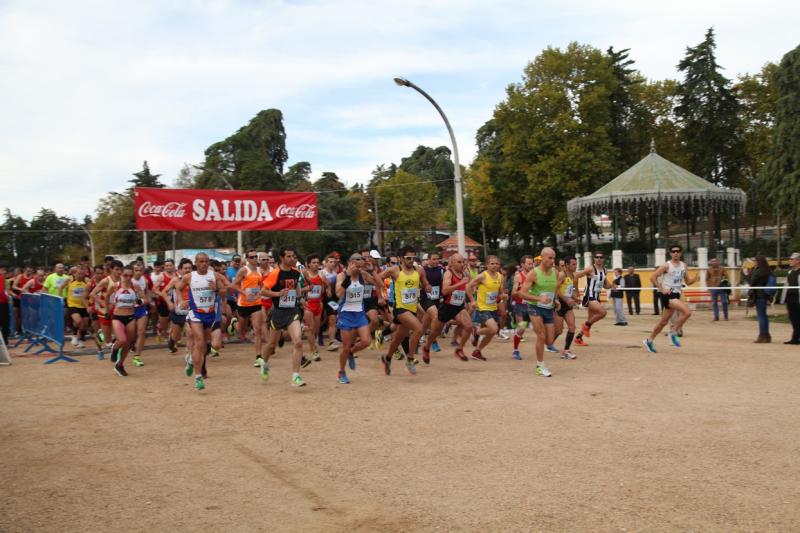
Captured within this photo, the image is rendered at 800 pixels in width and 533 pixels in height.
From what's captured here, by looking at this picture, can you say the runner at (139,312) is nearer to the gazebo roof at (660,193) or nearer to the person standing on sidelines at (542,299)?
the person standing on sidelines at (542,299)

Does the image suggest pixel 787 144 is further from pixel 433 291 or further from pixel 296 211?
pixel 433 291

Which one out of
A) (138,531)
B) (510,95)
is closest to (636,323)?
(138,531)

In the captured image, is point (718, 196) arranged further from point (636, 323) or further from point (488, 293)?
point (488, 293)

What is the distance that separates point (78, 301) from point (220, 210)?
21.2 ft

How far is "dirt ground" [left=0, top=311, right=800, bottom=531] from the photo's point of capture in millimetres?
4922

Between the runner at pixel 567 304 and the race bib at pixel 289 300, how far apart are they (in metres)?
5.01

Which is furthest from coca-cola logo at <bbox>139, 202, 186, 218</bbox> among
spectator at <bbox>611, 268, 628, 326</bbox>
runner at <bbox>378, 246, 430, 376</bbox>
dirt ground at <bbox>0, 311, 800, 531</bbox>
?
spectator at <bbox>611, 268, 628, 326</bbox>

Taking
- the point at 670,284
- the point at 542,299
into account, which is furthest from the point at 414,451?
the point at 670,284

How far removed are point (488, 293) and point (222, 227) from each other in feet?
39.4

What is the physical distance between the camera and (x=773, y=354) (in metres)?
12.8

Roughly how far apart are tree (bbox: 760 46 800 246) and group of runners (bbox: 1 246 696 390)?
62.3 feet

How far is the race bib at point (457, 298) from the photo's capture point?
12.2 metres

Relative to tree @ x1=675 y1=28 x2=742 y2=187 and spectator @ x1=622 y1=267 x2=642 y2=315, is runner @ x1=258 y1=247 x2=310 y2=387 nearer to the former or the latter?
spectator @ x1=622 y1=267 x2=642 y2=315

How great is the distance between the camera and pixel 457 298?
40.4ft
